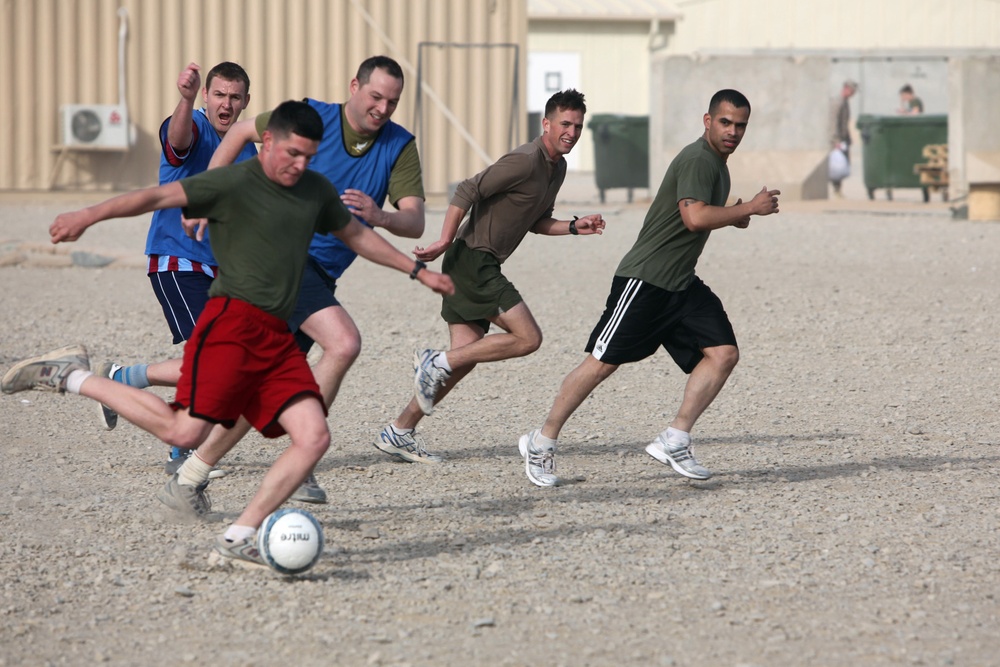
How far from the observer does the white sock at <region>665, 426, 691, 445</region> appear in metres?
6.34

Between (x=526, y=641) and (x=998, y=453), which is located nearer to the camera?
(x=526, y=641)

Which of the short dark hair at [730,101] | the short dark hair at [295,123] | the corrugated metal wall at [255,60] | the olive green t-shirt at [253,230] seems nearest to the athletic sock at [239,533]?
the olive green t-shirt at [253,230]

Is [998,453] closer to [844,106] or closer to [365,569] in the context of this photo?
[365,569]

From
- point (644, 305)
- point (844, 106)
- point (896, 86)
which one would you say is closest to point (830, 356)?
point (644, 305)

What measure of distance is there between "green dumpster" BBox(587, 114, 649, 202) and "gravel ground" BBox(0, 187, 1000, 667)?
14.6 metres

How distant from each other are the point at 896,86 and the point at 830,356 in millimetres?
30889

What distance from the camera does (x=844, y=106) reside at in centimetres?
2777

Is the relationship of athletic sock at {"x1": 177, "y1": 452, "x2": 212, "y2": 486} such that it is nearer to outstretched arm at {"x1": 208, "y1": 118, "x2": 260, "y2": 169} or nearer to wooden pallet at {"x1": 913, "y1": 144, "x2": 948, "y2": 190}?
outstretched arm at {"x1": 208, "y1": 118, "x2": 260, "y2": 169}

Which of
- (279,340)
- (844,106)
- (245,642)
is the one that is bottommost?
(245,642)

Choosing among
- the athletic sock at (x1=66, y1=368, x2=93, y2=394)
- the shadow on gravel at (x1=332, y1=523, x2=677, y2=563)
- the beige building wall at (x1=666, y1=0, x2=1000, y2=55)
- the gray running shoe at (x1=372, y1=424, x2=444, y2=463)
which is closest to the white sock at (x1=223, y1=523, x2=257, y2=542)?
the shadow on gravel at (x1=332, y1=523, x2=677, y2=563)

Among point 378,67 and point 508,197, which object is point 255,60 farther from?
point 378,67

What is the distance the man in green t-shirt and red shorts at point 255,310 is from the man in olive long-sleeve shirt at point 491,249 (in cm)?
149

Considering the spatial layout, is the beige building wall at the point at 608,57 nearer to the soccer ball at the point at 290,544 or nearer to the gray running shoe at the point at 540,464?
the gray running shoe at the point at 540,464

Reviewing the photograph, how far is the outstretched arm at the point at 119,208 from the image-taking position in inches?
186
